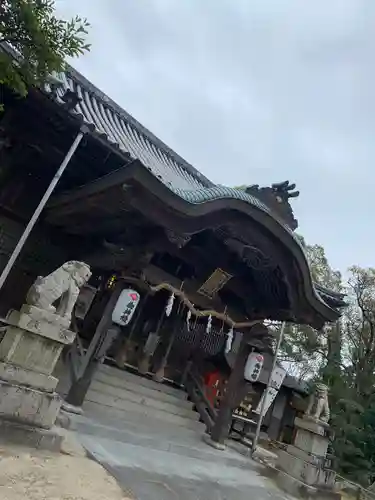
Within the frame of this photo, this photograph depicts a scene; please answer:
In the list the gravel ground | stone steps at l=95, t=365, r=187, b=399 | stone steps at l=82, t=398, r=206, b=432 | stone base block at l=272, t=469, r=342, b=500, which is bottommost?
the gravel ground

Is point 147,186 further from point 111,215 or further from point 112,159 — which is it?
point 112,159

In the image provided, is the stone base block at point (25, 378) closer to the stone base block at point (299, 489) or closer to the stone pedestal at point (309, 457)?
the stone base block at point (299, 489)

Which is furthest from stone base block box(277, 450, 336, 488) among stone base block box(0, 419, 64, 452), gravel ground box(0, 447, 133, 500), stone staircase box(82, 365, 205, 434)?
stone base block box(0, 419, 64, 452)

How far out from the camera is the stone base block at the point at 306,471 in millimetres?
8398

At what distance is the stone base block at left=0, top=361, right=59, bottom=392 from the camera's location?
446cm

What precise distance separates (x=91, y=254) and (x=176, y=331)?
480 centimetres

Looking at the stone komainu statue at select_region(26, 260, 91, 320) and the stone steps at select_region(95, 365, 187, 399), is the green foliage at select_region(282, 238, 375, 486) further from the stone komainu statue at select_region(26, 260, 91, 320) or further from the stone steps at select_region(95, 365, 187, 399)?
the stone komainu statue at select_region(26, 260, 91, 320)

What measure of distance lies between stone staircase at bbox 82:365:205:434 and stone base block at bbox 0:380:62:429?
9.43 ft

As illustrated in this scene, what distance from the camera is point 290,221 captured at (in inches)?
365

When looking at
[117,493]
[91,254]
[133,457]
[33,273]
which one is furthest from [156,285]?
[117,493]

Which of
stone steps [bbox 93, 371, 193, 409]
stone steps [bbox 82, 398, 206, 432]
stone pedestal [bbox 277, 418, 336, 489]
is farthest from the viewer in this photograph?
stone steps [bbox 93, 371, 193, 409]

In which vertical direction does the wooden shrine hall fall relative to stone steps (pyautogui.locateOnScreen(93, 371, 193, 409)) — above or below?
above

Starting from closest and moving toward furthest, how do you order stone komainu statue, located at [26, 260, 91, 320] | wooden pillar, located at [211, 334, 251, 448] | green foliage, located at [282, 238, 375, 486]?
stone komainu statue, located at [26, 260, 91, 320] → wooden pillar, located at [211, 334, 251, 448] → green foliage, located at [282, 238, 375, 486]

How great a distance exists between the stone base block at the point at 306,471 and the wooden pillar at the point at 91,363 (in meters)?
5.02
